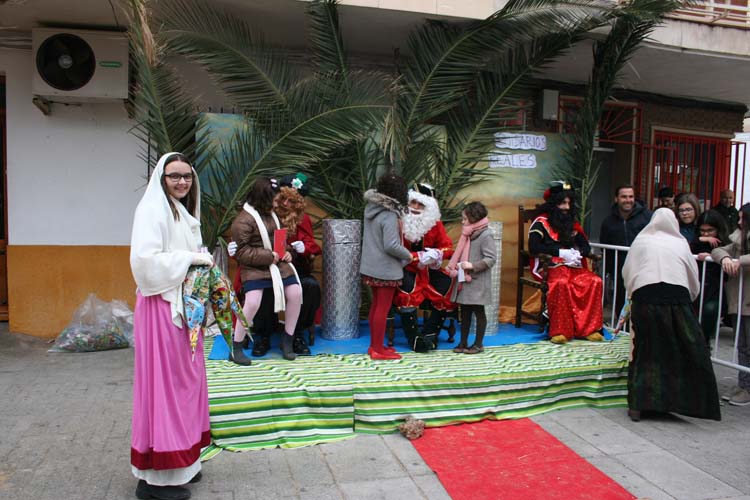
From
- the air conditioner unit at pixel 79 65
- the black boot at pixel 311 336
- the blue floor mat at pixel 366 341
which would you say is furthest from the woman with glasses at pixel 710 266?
the air conditioner unit at pixel 79 65

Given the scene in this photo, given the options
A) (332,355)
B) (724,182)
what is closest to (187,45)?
(332,355)

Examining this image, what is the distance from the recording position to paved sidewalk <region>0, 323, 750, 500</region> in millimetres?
3664

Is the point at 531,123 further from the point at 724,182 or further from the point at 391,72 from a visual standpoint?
the point at 724,182

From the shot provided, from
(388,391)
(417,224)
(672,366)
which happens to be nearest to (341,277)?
(417,224)

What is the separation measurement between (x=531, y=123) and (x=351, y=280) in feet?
13.0

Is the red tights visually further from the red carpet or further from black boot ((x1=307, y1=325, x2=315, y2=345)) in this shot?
the red carpet

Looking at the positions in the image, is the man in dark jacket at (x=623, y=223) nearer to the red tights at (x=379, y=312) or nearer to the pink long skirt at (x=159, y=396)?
the red tights at (x=379, y=312)

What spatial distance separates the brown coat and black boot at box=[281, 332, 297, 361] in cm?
58

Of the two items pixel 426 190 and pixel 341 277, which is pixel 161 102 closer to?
pixel 341 277

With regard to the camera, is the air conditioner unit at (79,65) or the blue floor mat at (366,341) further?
the air conditioner unit at (79,65)

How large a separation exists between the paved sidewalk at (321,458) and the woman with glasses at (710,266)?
0.86 m

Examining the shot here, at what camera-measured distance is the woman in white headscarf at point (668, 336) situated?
470 cm

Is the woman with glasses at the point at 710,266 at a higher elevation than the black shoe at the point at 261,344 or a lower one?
higher

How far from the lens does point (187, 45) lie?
5.84 metres
